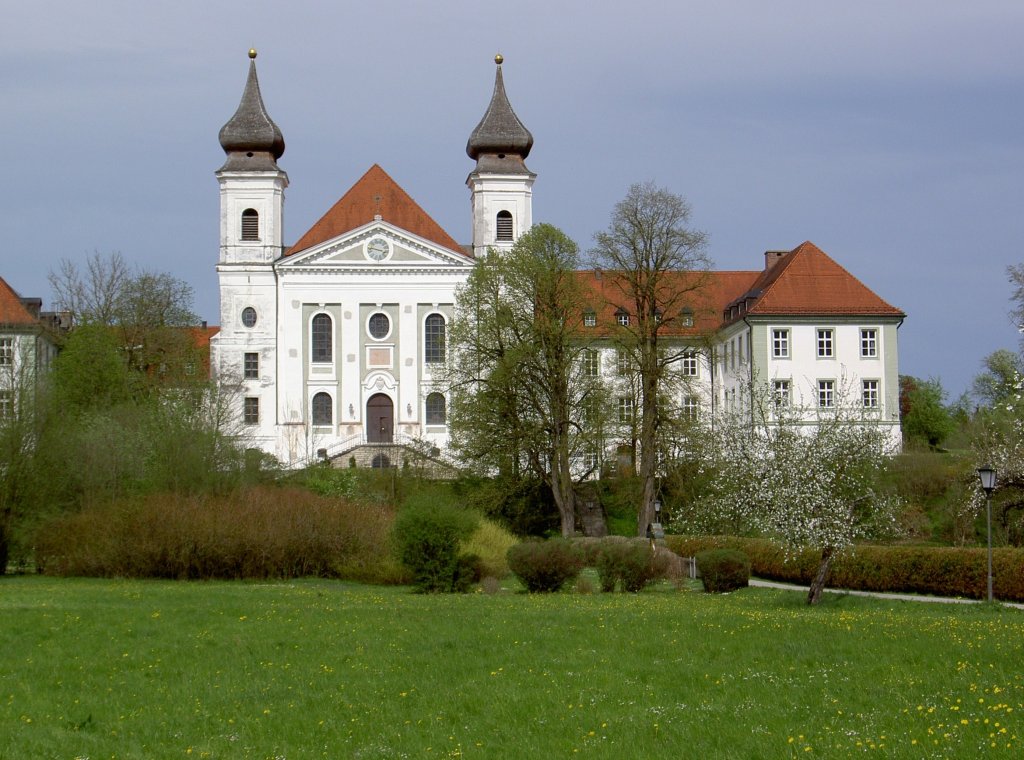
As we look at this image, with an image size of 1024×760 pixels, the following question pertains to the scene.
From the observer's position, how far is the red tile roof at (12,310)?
59.3 m

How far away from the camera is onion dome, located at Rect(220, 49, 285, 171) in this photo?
60.1m

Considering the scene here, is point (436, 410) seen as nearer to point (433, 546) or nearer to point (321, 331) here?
point (321, 331)

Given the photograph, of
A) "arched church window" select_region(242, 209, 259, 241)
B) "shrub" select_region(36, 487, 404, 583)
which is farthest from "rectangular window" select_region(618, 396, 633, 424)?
"arched church window" select_region(242, 209, 259, 241)

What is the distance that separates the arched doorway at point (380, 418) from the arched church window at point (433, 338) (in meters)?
2.68

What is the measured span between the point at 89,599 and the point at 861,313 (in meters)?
42.2

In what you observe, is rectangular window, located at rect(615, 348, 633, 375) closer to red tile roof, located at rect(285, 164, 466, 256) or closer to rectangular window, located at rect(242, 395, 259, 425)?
red tile roof, located at rect(285, 164, 466, 256)

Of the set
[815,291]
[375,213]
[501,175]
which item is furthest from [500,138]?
[815,291]

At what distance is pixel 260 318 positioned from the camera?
60.1 m

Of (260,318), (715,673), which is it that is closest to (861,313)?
(260,318)

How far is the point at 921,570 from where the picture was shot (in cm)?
2659

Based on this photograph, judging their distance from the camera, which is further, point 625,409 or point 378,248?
point 378,248

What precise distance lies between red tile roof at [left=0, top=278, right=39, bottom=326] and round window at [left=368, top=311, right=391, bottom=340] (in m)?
14.9

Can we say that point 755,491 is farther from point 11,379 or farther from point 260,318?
point 260,318

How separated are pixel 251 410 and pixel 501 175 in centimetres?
1553
